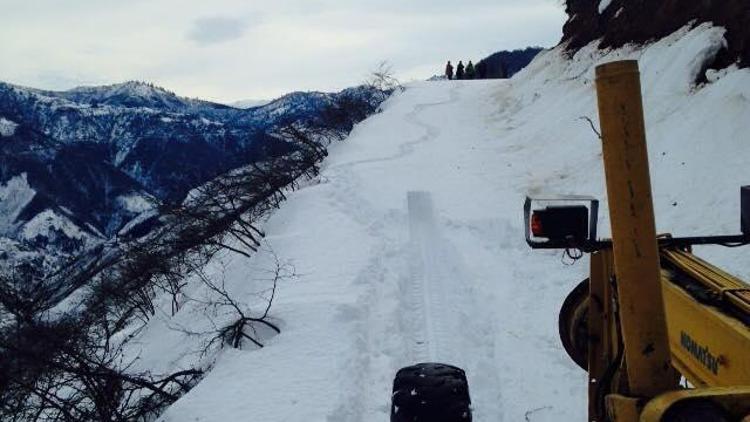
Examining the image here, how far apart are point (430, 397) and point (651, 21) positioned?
18.1 m

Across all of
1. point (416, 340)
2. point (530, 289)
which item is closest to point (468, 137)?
point (530, 289)

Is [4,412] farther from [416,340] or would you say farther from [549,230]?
[549,230]

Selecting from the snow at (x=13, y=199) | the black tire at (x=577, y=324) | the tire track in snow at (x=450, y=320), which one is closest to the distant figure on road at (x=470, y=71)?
the tire track in snow at (x=450, y=320)

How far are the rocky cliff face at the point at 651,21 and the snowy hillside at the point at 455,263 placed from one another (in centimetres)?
50

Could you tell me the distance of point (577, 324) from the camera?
341 centimetres

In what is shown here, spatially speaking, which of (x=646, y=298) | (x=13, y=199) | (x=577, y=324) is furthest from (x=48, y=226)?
(x=646, y=298)

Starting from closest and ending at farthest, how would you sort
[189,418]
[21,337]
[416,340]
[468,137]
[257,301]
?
[189,418] → [416,340] → [21,337] → [257,301] → [468,137]

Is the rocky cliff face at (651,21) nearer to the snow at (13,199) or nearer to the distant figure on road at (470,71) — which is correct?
the distant figure on road at (470,71)

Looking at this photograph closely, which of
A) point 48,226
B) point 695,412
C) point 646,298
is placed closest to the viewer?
point 695,412

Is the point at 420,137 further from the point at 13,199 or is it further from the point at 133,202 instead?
the point at 133,202

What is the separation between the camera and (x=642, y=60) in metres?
15.9

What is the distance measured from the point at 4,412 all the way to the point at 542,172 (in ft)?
41.7

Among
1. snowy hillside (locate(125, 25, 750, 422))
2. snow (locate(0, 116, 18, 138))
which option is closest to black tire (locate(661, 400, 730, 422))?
snowy hillside (locate(125, 25, 750, 422))

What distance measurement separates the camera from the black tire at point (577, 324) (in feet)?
11.1
